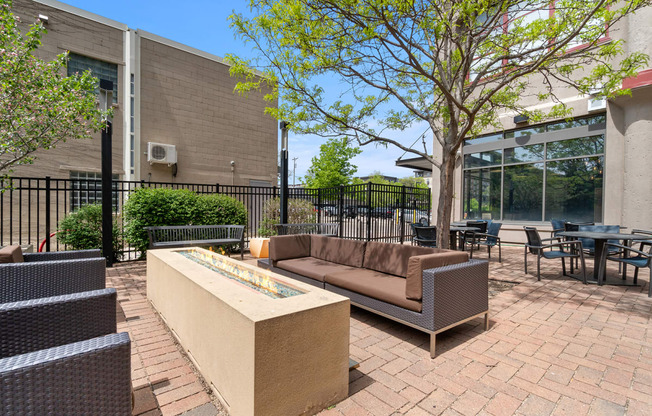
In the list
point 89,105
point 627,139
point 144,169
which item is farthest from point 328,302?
point 144,169

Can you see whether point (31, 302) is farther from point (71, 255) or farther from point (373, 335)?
point (373, 335)

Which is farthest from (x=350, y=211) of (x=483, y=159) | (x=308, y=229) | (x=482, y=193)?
(x=483, y=159)

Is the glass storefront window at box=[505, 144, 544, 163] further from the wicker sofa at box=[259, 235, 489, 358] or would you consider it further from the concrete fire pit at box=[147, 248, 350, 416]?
the concrete fire pit at box=[147, 248, 350, 416]

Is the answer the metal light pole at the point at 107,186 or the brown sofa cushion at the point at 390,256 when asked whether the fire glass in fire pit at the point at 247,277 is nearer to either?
the brown sofa cushion at the point at 390,256

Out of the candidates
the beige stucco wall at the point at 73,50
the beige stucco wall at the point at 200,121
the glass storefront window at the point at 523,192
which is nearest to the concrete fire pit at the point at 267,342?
the glass storefront window at the point at 523,192

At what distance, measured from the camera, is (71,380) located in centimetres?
114

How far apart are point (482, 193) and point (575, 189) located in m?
2.74

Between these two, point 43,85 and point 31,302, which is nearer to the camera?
point 31,302

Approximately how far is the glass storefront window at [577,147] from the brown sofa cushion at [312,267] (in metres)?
8.81

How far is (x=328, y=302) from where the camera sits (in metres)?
2.06

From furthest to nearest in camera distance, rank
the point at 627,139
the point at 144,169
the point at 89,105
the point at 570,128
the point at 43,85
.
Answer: the point at 144,169
the point at 570,128
the point at 627,139
the point at 89,105
the point at 43,85

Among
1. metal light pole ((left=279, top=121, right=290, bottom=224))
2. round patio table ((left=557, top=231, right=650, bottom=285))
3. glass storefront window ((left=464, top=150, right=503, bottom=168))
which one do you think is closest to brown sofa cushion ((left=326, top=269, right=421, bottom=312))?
round patio table ((left=557, top=231, right=650, bottom=285))

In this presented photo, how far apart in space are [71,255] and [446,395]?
404 centimetres

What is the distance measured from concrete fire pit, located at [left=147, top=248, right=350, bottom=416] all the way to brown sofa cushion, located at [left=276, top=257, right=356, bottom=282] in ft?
4.96
